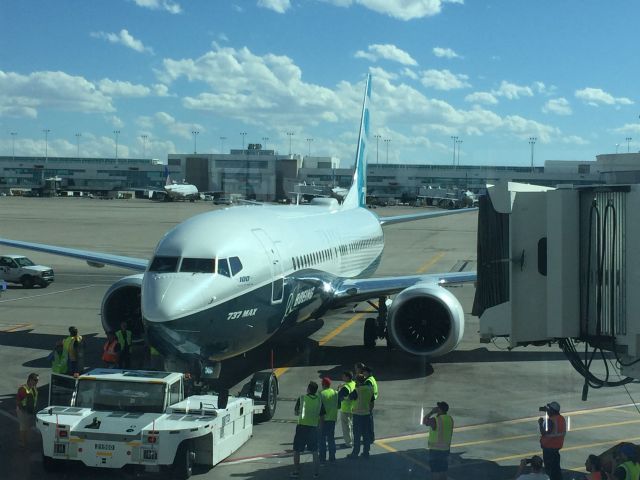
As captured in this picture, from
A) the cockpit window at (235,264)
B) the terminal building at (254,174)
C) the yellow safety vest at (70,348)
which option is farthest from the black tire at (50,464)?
the terminal building at (254,174)

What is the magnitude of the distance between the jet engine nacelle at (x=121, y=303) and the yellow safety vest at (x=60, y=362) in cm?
372

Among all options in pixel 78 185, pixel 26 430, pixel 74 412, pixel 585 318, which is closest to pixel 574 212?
pixel 585 318

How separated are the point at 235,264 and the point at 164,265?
1474 mm

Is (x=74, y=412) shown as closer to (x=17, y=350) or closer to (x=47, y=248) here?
(x=17, y=350)

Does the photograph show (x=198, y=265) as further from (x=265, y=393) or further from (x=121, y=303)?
(x=121, y=303)

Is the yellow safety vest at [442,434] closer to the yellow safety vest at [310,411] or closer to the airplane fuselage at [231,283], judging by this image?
the yellow safety vest at [310,411]

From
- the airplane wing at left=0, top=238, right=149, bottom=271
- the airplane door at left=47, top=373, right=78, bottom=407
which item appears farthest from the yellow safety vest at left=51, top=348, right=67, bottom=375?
the airplane wing at left=0, top=238, right=149, bottom=271

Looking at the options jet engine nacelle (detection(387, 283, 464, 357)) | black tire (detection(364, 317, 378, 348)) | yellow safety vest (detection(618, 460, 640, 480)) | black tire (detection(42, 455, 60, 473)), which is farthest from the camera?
black tire (detection(364, 317, 378, 348))

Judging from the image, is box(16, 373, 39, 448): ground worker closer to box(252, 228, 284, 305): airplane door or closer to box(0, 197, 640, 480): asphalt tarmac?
box(0, 197, 640, 480): asphalt tarmac

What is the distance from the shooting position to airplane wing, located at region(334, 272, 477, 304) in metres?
22.9

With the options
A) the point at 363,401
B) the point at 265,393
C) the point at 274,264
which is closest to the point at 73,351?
the point at 265,393

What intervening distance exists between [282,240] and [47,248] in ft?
39.1

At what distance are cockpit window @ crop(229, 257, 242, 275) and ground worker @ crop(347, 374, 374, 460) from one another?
3.88 m

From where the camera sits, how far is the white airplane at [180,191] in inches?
4972
